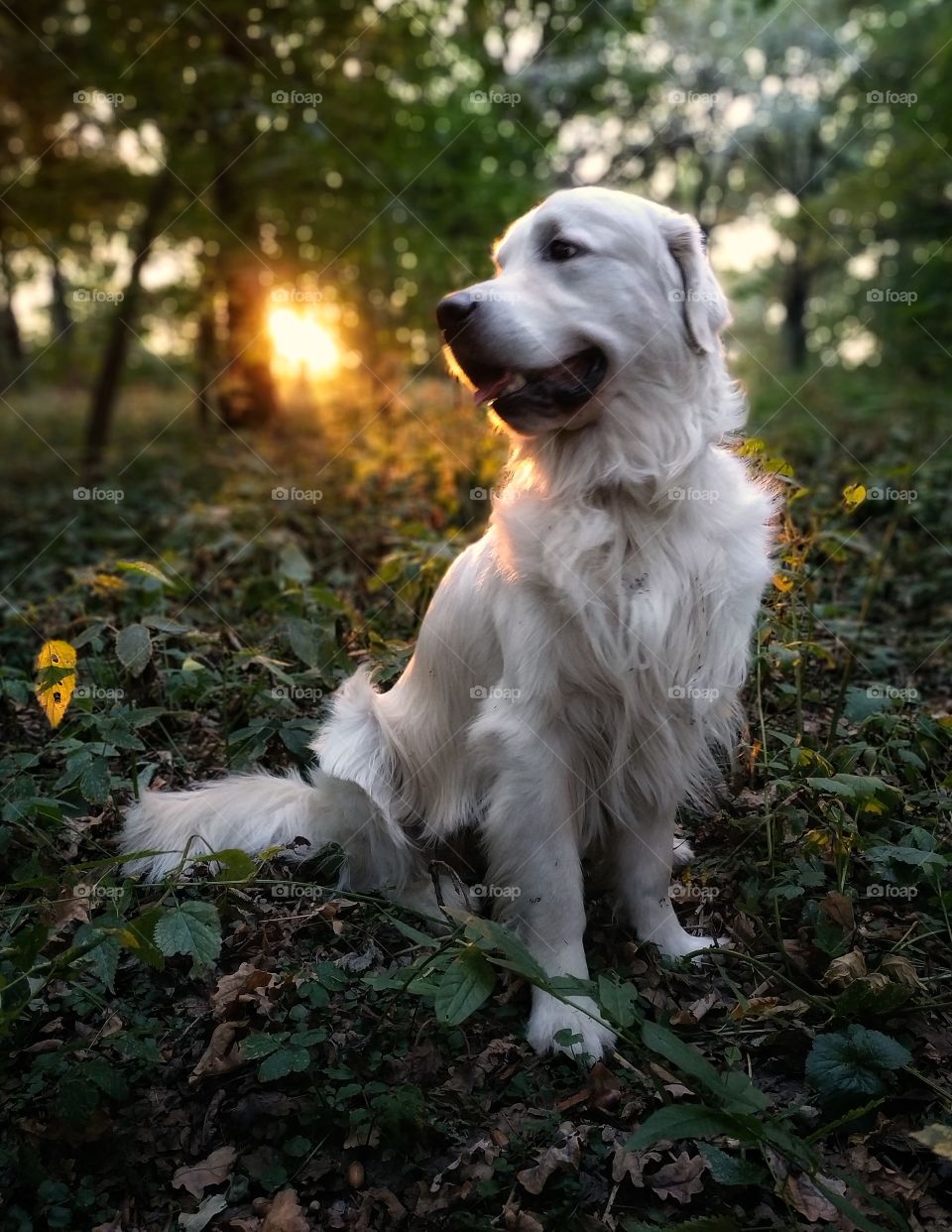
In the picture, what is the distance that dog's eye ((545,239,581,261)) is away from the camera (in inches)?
96.9

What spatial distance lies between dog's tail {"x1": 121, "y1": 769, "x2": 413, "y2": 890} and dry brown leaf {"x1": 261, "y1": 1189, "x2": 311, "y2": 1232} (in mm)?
1003

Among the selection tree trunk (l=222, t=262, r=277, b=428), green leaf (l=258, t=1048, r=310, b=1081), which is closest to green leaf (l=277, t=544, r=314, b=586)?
green leaf (l=258, t=1048, r=310, b=1081)

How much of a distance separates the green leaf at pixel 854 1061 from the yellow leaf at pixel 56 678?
220 centimetres

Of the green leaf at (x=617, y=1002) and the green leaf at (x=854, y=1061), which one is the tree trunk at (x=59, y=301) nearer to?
the green leaf at (x=617, y=1002)

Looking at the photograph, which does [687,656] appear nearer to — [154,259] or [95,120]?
[95,120]

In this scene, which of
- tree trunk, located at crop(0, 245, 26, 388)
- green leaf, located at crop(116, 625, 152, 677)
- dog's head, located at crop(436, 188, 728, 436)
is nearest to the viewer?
dog's head, located at crop(436, 188, 728, 436)

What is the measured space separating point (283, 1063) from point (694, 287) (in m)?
2.11

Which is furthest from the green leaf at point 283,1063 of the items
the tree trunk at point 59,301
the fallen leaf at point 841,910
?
the tree trunk at point 59,301

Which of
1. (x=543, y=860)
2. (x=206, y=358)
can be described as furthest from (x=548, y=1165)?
(x=206, y=358)

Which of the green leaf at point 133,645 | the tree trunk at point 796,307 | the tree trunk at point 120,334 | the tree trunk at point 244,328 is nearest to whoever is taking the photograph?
the green leaf at point 133,645

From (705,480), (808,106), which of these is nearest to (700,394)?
(705,480)

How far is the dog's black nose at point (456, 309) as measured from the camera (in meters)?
2.39

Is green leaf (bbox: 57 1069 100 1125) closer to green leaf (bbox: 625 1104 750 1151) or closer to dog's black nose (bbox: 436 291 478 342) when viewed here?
green leaf (bbox: 625 1104 750 1151)

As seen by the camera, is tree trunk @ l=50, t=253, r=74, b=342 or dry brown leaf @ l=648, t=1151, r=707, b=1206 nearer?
dry brown leaf @ l=648, t=1151, r=707, b=1206
